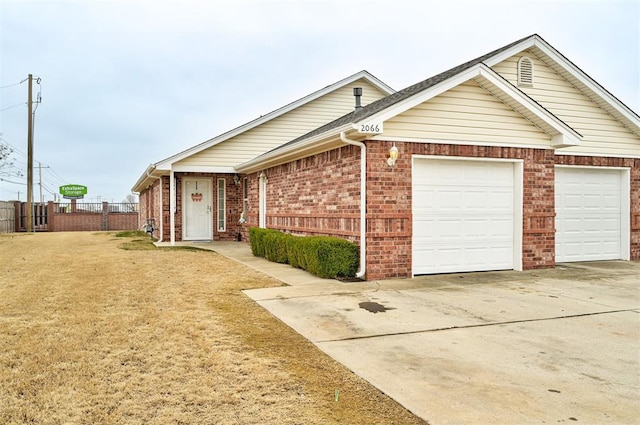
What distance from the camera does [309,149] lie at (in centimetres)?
1102

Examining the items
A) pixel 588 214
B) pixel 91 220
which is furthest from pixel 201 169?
pixel 91 220

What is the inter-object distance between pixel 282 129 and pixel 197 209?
4.35 meters

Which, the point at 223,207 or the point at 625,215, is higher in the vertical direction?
the point at 223,207

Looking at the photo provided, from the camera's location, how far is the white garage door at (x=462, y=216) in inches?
380

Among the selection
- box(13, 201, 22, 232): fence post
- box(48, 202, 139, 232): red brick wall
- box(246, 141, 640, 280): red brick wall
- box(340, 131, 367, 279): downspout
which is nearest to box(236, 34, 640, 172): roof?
box(246, 141, 640, 280): red brick wall

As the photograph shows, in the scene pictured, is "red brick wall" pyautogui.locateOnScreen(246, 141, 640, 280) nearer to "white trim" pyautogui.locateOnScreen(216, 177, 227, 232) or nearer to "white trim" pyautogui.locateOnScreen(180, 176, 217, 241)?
"white trim" pyautogui.locateOnScreen(216, 177, 227, 232)

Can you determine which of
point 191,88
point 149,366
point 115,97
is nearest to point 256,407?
point 149,366

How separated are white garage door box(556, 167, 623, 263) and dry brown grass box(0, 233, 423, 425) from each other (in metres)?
8.02

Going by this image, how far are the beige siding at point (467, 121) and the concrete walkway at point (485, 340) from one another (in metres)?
2.80

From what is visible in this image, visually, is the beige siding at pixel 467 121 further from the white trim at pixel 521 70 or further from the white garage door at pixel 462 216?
the white trim at pixel 521 70

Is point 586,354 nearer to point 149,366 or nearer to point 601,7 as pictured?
point 149,366

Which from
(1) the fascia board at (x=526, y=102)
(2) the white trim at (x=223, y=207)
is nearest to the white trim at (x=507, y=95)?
(1) the fascia board at (x=526, y=102)

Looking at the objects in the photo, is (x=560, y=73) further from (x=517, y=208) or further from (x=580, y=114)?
(x=517, y=208)

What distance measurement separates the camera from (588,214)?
478 inches
